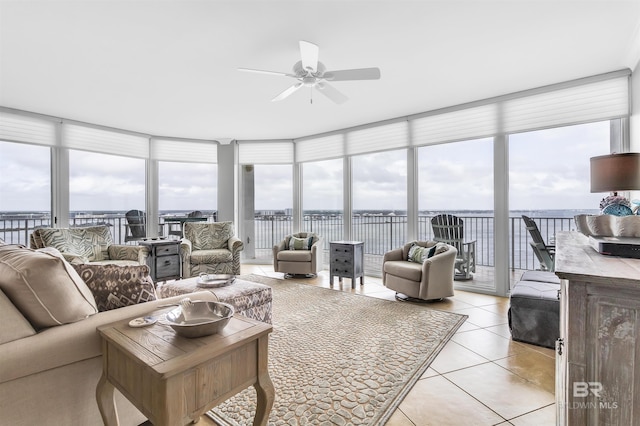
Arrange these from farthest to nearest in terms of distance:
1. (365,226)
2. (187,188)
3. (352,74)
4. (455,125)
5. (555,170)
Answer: (187,188) < (365,226) < (455,125) < (555,170) < (352,74)

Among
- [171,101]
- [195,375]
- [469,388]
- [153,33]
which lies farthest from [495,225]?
[171,101]

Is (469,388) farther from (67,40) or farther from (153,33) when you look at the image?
(67,40)

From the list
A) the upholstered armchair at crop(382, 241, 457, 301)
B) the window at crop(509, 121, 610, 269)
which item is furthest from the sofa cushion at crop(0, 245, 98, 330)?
the window at crop(509, 121, 610, 269)

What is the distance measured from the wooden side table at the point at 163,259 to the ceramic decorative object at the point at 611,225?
4.79m

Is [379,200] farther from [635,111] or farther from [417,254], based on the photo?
[635,111]

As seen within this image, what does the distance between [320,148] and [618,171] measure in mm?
4383

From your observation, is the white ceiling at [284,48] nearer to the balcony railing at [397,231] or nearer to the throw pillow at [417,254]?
the balcony railing at [397,231]

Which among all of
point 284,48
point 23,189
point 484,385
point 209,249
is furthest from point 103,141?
point 484,385

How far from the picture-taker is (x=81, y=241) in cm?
399

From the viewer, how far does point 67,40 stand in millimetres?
2496

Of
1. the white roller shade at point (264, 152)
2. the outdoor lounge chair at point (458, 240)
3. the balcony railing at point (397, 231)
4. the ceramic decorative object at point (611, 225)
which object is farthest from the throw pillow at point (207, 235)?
the ceramic decorative object at point (611, 225)

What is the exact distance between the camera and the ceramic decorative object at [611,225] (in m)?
1.42

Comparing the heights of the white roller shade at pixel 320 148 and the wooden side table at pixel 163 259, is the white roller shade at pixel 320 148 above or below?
above

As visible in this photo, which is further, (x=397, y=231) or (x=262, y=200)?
(x=262, y=200)
